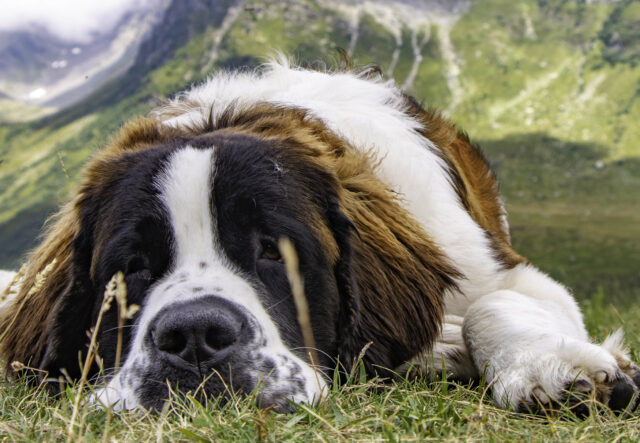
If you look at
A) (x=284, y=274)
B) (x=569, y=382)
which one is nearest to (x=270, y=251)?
(x=284, y=274)

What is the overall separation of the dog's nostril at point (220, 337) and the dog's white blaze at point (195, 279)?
0.14 metres

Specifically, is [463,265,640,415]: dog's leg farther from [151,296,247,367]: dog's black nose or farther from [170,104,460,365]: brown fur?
[151,296,247,367]: dog's black nose

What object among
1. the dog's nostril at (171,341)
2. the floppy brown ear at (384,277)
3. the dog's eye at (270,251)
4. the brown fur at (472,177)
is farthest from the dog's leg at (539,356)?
the dog's nostril at (171,341)

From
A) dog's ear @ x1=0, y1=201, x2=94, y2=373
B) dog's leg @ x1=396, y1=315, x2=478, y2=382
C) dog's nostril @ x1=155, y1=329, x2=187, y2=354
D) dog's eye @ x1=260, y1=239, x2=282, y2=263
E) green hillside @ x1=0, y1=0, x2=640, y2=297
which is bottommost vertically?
green hillside @ x1=0, y1=0, x2=640, y2=297

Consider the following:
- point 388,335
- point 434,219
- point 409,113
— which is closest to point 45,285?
point 388,335

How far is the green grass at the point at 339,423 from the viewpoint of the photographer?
2020 mm

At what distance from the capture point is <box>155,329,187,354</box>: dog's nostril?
7.54ft

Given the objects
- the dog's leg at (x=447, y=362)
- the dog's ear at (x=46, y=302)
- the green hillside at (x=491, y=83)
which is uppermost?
the dog's ear at (x=46, y=302)

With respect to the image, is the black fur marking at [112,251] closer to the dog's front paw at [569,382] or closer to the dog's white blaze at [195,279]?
the dog's white blaze at [195,279]

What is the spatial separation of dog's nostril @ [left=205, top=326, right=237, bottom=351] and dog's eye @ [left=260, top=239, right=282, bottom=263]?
0.50 meters

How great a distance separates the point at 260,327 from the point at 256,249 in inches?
14.5

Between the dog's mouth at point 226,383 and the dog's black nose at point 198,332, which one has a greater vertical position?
the dog's black nose at point 198,332

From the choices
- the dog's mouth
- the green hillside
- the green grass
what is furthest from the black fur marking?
the green hillside

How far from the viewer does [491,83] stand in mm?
151500
